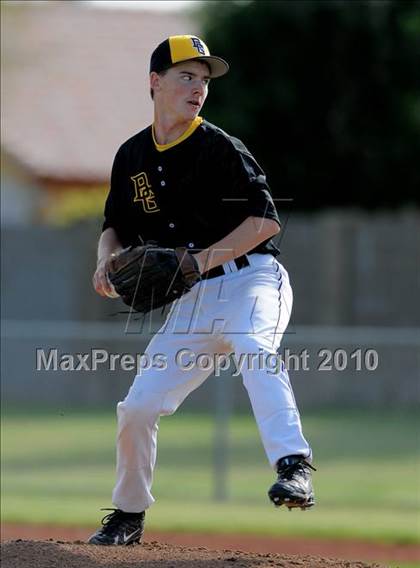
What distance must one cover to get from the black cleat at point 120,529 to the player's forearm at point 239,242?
1311mm

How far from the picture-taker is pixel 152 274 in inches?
216

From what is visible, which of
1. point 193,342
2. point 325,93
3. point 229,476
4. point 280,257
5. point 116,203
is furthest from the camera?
point 325,93

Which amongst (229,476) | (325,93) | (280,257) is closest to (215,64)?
(229,476)

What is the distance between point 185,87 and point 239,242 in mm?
747

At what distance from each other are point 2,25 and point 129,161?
504 inches

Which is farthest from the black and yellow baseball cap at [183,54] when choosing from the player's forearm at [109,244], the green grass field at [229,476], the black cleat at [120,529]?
the green grass field at [229,476]

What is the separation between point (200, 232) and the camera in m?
5.65

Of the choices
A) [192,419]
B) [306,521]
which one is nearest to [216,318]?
[306,521]

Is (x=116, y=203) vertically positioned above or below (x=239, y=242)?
above

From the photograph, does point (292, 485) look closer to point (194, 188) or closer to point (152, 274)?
point (152, 274)

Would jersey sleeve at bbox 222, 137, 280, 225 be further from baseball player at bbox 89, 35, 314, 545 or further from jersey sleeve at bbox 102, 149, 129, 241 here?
jersey sleeve at bbox 102, 149, 129, 241

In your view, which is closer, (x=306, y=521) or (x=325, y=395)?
(x=306, y=521)

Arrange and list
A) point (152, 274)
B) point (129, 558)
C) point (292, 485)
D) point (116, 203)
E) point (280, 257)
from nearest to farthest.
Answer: point (292, 485) → point (129, 558) → point (152, 274) → point (116, 203) → point (280, 257)

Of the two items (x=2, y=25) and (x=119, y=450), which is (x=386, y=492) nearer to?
(x=119, y=450)
